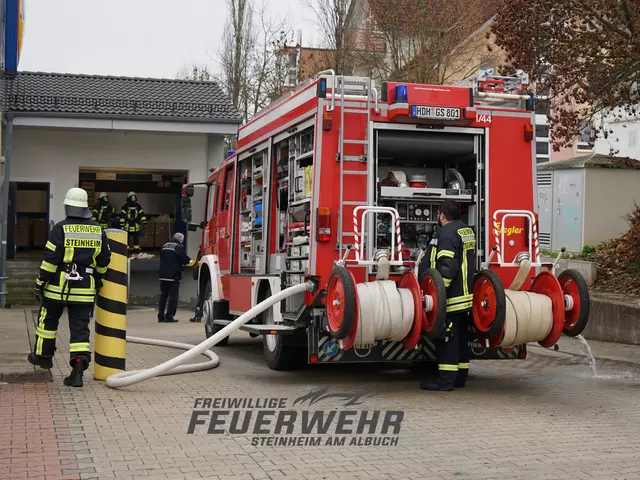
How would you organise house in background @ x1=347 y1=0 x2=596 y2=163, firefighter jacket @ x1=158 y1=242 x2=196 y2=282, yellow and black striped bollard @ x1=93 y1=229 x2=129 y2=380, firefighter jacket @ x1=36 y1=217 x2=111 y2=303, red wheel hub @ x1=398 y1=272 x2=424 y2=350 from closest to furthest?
red wheel hub @ x1=398 y1=272 x2=424 y2=350, firefighter jacket @ x1=36 y1=217 x2=111 y2=303, yellow and black striped bollard @ x1=93 y1=229 x2=129 y2=380, firefighter jacket @ x1=158 y1=242 x2=196 y2=282, house in background @ x1=347 y1=0 x2=596 y2=163

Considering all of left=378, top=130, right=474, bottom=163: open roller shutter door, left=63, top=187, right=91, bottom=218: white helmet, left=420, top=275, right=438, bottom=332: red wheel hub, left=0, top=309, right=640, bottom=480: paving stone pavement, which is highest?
left=378, top=130, right=474, bottom=163: open roller shutter door

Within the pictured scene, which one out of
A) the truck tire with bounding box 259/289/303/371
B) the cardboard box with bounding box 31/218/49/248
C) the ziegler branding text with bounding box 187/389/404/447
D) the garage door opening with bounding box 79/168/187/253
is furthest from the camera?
the cardboard box with bounding box 31/218/49/248

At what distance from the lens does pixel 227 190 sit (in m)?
12.8

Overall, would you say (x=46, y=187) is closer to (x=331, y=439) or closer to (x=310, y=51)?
(x=310, y=51)

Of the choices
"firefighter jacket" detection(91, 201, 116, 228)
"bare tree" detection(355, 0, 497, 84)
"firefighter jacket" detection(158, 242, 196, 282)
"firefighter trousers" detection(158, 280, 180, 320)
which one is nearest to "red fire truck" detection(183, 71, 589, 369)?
"firefighter jacket" detection(158, 242, 196, 282)

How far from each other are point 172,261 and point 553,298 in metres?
10.6

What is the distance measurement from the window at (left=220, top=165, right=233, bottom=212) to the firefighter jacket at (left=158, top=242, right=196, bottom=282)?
16.7ft

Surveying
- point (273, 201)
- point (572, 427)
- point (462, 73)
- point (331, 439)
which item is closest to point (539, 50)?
point (273, 201)

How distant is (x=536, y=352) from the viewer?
12.9 metres

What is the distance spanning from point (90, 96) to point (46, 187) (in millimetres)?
2609

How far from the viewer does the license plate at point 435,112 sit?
29.7ft

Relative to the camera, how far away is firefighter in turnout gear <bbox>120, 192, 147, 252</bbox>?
24.6 metres

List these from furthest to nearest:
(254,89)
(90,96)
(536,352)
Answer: (254,89)
(90,96)
(536,352)

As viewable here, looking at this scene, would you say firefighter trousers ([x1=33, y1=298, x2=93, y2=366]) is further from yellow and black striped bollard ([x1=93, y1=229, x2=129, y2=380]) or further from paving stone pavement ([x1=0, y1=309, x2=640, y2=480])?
yellow and black striped bollard ([x1=93, y1=229, x2=129, y2=380])
